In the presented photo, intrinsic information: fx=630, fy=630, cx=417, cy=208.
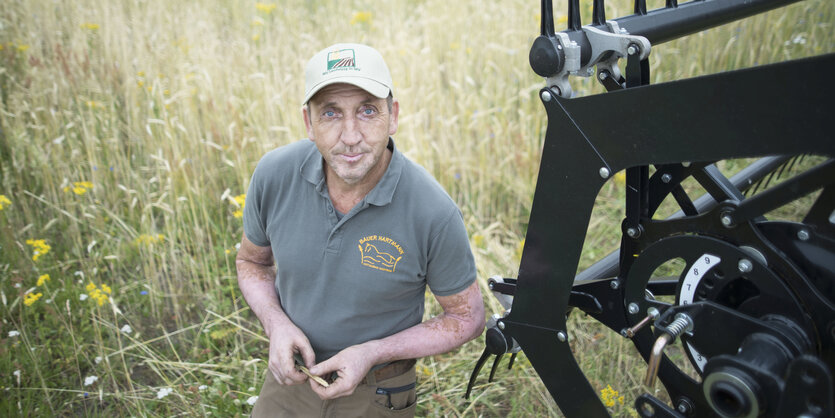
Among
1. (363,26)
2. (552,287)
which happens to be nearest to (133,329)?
(552,287)

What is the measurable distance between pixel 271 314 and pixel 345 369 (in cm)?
41

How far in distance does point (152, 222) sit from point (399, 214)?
209 cm

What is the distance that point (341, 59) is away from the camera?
2.03 meters

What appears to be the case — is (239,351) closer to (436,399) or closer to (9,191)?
(436,399)

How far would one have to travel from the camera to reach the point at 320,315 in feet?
7.23

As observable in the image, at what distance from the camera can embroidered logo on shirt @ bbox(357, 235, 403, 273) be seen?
2.11 meters

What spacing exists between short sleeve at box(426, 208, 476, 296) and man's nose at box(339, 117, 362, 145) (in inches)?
15.8

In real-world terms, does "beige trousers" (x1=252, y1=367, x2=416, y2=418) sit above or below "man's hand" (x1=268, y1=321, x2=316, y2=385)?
below

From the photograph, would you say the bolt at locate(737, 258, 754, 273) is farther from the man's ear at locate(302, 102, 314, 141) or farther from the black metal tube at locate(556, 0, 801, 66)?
the man's ear at locate(302, 102, 314, 141)

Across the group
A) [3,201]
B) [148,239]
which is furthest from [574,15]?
[3,201]

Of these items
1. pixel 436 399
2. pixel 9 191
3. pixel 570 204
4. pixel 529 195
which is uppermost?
pixel 570 204

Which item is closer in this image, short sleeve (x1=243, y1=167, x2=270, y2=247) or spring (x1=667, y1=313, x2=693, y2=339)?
spring (x1=667, y1=313, x2=693, y2=339)

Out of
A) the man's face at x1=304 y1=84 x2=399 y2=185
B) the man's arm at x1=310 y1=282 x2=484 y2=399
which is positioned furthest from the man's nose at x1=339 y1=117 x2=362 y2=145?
the man's arm at x1=310 y1=282 x2=484 y2=399

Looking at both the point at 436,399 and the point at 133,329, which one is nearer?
the point at 436,399
